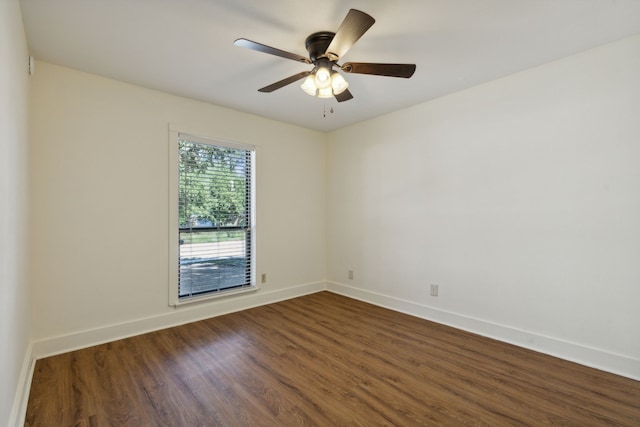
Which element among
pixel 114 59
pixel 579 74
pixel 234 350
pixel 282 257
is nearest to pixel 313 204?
pixel 282 257

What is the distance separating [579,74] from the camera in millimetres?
2438

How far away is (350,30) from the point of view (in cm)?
170

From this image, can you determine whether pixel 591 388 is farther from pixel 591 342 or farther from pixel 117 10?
pixel 117 10

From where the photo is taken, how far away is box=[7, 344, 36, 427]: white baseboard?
1.61m

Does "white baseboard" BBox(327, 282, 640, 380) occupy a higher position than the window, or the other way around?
the window

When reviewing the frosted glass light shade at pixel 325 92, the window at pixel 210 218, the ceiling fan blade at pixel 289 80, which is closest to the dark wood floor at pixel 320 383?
the window at pixel 210 218

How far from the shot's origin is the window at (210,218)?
129 inches

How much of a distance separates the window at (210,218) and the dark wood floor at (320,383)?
0.69 metres

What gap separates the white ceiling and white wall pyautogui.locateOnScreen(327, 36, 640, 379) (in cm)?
33

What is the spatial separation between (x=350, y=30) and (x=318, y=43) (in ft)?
1.60

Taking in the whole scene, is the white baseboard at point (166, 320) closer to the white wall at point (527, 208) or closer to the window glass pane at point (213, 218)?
the window glass pane at point (213, 218)

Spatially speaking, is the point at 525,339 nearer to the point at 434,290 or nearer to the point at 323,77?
the point at 434,290

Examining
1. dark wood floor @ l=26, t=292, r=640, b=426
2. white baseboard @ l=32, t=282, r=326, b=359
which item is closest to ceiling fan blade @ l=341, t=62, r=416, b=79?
dark wood floor @ l=26, t=292, r=640, b=426

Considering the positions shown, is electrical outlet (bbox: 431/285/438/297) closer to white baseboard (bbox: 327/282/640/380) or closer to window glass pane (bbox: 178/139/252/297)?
white baseboard (bbox: 327/282/640/380)
